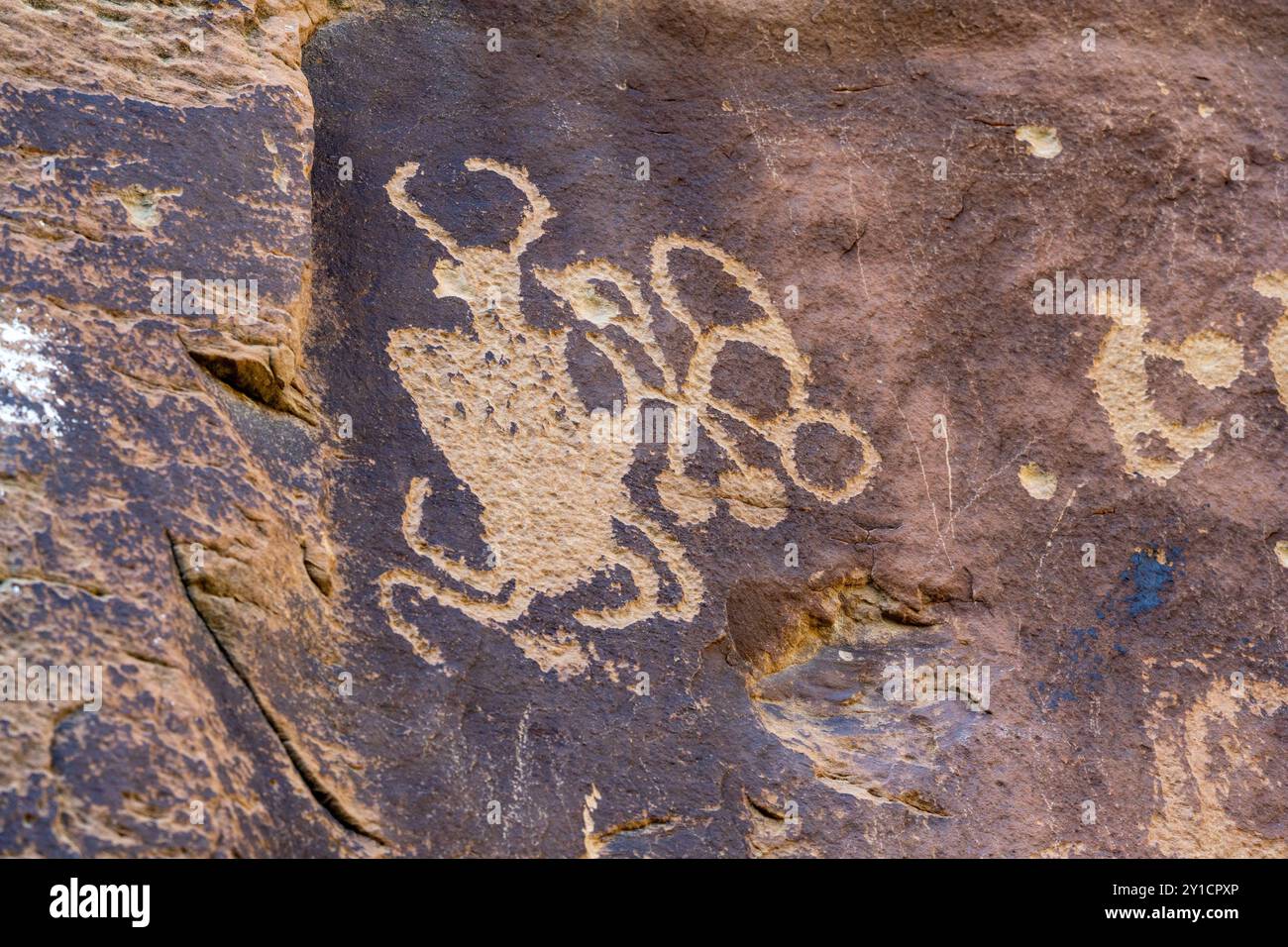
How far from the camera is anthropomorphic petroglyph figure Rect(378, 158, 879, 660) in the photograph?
2188 mm

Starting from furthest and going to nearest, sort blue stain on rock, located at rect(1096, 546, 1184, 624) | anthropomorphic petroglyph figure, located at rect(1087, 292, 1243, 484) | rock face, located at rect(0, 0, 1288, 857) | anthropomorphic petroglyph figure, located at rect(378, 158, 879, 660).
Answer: anthropomorphic petroglyph figure, located at rect(1087, 292, 1243, 484) → blue stain on rock, located at rect(1096, 546, 1184, 624) → anthropomorphic petroglyph figure, located at rect(378, 158, 879, 660) → rock face, located at rect(0, 0, 1288, 857)

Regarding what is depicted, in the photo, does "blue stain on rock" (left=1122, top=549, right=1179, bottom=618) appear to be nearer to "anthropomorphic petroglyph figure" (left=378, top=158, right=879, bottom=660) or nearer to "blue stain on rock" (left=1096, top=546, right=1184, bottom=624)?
"blue stain on rock" (left=1096, top=546, right=1184, bottom=624)

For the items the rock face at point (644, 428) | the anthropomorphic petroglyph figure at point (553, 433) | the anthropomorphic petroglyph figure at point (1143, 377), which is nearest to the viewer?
the rock face at point (644, 428)

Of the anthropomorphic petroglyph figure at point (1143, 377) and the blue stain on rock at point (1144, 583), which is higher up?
the anthropomorphic petroglyph figure at point (1143, 377)

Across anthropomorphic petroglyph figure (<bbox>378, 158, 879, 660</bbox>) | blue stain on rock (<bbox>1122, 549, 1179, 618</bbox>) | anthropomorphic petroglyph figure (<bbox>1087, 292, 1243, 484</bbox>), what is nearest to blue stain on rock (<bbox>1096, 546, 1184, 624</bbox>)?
blue stain on rock (<bbox>1122, 549, 1179, 618</bbox>)

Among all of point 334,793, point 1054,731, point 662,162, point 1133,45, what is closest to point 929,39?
point 1133,45

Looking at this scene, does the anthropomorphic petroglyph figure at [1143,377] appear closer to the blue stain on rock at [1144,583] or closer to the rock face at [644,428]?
the rock face at [644,428]

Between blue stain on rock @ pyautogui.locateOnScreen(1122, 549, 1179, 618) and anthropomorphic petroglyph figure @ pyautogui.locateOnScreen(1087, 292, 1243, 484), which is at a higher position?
anthropomorphic petroglyph figure @ pyautogui.locateOnScreen(1087, 292, 1243, 484)

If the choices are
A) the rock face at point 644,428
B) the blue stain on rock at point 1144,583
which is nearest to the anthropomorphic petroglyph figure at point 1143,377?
the rock face at point 644,428

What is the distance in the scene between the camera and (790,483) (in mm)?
2379

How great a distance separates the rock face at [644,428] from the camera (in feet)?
6.07

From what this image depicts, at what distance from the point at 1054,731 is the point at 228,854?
4.55ft

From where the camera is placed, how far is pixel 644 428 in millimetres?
2375

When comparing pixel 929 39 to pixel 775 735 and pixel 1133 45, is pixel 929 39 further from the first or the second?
pixel 775 735
